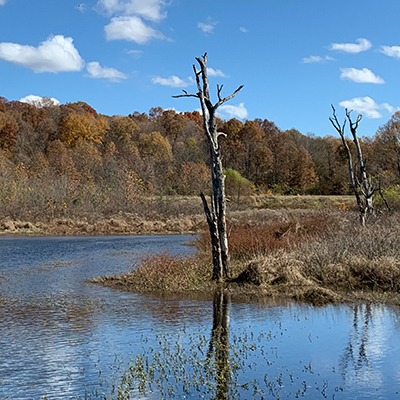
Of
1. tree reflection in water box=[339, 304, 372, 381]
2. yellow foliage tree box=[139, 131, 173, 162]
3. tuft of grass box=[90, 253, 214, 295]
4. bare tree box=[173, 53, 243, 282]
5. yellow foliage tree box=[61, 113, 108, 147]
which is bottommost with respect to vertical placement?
tree reflection in water box=[339, 304, 372, 381]

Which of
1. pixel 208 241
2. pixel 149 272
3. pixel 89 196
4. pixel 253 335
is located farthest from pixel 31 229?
pixel 253 335

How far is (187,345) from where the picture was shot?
36.7 ft

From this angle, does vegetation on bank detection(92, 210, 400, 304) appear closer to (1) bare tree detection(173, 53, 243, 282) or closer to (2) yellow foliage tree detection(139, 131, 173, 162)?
(1) bare tree detection(173, 53, 243, 282)

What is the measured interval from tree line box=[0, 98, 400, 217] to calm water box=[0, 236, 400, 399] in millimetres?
37138

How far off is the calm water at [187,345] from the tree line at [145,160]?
37.1 metres

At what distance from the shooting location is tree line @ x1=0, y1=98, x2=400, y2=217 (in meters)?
56.0

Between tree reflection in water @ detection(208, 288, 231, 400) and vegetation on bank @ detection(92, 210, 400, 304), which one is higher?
vegetation on bank @ detection(92, 210, 400, 304)

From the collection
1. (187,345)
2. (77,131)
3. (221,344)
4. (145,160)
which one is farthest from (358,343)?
(77,131)

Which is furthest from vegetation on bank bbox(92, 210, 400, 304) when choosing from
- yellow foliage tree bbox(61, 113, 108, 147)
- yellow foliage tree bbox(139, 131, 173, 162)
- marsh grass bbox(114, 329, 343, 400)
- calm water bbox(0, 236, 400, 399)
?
yellow foliage tree bbox(61, 113, 108, 147)

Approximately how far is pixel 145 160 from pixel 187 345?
2830 inches

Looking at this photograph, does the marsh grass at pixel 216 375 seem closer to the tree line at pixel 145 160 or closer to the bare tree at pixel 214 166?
the bare tree at pixel 214 166

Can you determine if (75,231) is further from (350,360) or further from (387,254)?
(350,360)

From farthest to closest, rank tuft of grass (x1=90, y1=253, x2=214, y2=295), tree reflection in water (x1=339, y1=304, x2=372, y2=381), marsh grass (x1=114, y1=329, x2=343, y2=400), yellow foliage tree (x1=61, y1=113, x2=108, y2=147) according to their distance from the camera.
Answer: yellow foliage tree (x1=61, y1=113, x2=108, y2=147), tuft of grass (x1=90, y1=253, x2=214, y2=295), tree reflection in water (x1=339, y1=304, x2=372, y2=381), marsh grass (x1=114, y1=329, x2=343, y2=400)

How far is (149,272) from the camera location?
18.8m
